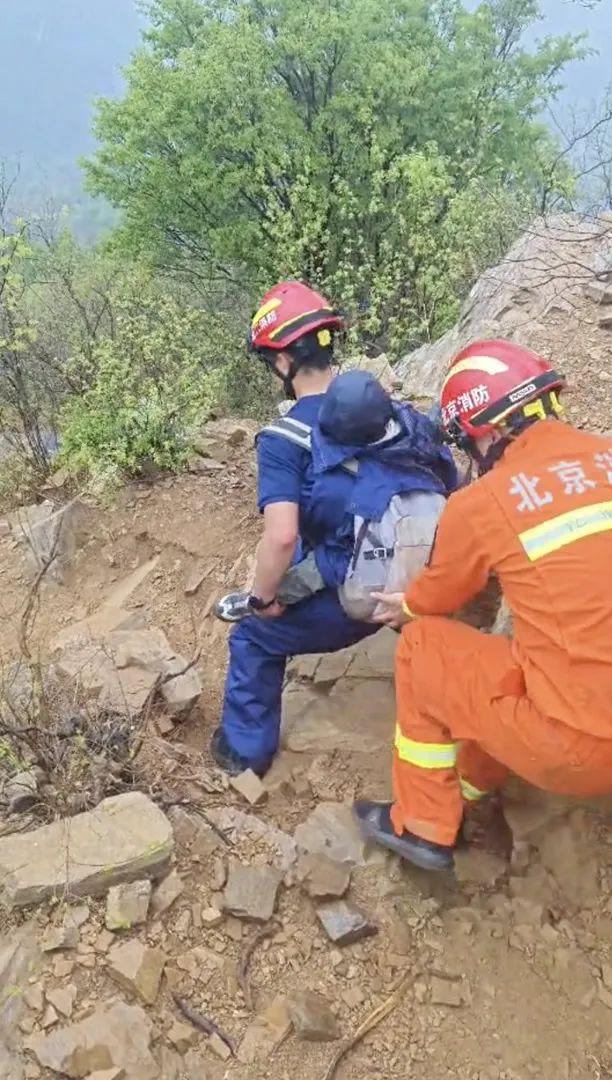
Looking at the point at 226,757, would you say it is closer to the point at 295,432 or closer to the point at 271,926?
the point at 271,926

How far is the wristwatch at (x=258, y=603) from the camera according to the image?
334 cm

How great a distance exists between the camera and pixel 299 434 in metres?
3.09

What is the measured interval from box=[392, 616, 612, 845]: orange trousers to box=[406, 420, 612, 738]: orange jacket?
0.08m

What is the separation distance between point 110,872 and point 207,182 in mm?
15762

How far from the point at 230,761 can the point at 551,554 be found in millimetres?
1861

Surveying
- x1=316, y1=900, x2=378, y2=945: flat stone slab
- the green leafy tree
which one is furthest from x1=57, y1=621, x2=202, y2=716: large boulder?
the green leafy tree

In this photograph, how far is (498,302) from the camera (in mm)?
6789


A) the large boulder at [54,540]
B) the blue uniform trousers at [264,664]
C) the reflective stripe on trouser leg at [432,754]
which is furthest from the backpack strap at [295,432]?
the large boulder at [54,540]

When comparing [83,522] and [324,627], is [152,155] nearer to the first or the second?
[83,522]

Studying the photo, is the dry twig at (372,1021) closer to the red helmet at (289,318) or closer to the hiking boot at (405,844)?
the hiking boot at (405,844)

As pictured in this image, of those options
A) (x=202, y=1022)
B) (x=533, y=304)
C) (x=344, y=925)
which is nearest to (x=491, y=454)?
(x=344, y=925)

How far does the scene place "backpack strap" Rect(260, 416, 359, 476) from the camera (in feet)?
10.1

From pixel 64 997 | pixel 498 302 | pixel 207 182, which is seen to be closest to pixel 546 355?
pixel 498 302

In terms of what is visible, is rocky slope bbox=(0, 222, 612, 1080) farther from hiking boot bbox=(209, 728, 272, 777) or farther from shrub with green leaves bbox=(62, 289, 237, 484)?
shrub with green leaves bbox=(62, 289, 237, 484)
